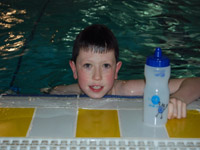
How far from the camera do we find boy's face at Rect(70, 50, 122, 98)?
1871mm

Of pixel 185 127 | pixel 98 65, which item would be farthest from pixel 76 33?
pixel 185 127

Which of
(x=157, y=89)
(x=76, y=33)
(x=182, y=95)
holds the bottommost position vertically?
(x=76, y=33)

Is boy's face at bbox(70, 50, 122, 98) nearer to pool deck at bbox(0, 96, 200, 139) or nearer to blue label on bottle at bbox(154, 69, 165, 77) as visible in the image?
pool deck at bbox(0, 96, 200, 139)

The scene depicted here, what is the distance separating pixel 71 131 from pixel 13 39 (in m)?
2.77

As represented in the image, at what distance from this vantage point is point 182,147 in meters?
1.38

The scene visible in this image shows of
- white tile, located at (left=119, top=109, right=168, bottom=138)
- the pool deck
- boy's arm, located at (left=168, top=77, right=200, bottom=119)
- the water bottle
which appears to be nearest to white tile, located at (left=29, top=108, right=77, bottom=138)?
the pool deck

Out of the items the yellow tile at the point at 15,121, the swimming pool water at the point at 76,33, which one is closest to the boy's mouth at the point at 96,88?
the yellow tile at the point at 15,121

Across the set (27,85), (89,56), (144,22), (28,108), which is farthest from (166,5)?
(28,108)

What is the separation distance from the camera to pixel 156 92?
1.44m

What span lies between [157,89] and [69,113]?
1.53 feet

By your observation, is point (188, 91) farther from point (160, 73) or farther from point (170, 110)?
point (160, 73)

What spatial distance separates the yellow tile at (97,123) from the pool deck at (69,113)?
2 centimetres

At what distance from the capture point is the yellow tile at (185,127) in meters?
1.48

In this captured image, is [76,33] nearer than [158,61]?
No
